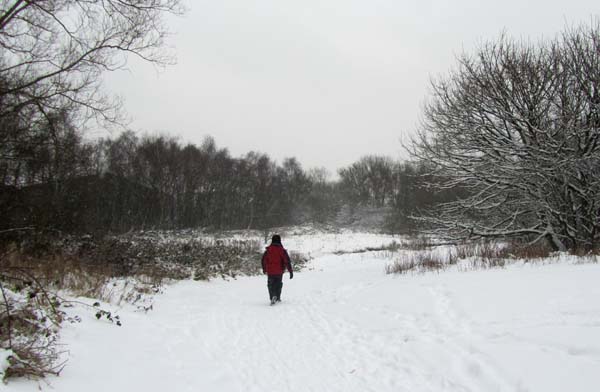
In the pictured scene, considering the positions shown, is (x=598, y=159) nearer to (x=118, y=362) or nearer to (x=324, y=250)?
(x=118, y=362)

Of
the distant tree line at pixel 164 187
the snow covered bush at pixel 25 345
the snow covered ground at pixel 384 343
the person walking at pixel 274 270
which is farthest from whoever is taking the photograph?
the distant tree line at pixel 164 187

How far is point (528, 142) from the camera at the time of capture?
11.0 metres

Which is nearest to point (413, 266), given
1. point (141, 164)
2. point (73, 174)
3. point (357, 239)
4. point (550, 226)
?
point (550, 226)

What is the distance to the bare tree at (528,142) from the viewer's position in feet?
33.4

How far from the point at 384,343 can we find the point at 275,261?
4758 millimetres

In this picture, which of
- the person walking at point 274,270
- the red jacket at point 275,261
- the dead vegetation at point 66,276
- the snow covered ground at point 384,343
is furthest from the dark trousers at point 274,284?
the dead vegetation at point 66,276

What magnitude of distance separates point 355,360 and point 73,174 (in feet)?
59.8

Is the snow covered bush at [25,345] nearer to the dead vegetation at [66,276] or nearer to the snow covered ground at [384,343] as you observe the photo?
the dead vegetation at [66,276]

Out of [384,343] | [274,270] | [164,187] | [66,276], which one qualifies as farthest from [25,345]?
[164,187]

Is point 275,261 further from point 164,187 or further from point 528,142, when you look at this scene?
point 164,187

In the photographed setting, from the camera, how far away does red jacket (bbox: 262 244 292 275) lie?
9.09 m

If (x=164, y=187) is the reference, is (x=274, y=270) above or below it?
below

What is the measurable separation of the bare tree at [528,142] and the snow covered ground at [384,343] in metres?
4.53

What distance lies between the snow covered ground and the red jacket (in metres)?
1.69
